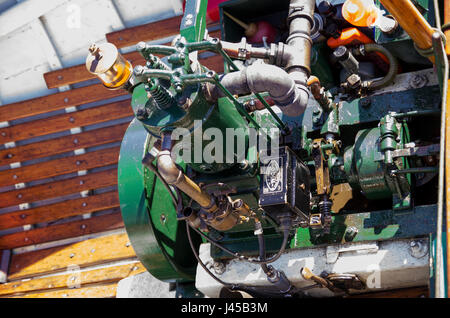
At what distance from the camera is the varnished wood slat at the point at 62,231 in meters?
5.42

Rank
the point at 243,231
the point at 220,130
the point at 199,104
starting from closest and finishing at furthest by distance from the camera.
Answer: the point at 199,104 < the point at 220,130 < the point at 243,231

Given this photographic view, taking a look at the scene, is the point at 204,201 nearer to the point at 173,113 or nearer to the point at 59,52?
the point at 173,113

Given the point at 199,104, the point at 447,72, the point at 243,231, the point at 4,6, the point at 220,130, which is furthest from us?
the point at 4,6

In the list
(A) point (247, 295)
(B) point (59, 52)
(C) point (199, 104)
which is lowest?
(A) point (247, 295)

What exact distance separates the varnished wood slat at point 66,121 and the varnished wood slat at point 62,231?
798mm

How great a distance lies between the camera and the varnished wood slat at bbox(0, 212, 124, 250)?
5422 millimetres

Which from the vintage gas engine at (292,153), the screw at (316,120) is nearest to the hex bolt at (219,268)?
the vintage gas engine at (292,153)

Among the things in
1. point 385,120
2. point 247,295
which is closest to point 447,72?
point 385,120

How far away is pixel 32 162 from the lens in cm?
580

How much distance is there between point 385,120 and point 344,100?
47 centimetres

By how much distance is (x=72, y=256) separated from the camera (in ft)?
17.6

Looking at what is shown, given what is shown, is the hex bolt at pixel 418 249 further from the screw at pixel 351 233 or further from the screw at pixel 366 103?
the screw at pixel 366 103

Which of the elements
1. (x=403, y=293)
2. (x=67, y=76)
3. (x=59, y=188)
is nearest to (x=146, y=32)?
(x=67, y=76)

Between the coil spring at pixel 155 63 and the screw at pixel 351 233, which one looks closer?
the coil spring at pixel 155 63
